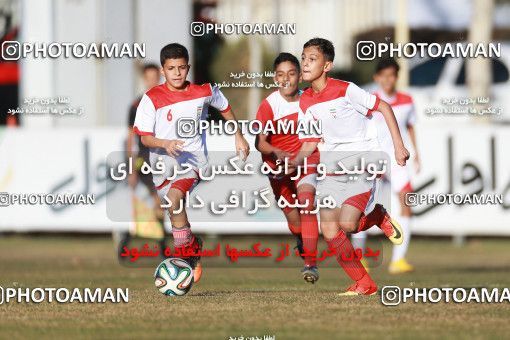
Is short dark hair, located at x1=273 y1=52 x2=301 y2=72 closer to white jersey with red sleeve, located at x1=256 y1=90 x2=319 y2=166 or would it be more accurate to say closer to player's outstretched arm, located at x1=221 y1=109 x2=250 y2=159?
white jersey with red sleeve, located at x1=256 y1=90 x2=319 y2=166

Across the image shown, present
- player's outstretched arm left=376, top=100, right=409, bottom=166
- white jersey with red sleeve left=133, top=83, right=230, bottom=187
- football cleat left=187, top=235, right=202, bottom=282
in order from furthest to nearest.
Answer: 1. football cleat left=187, top=235, right=202, bottom=282
2. white jersey with red sleeve left=133, top=83, right=230, bottom=187
3. player's outstretched arm left=376, top=100, right=409, bottom=166

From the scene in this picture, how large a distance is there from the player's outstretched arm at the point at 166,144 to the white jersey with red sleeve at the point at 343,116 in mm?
1180

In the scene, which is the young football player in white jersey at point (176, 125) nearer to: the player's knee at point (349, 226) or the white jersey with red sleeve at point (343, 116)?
the white jersey with red sleeve at point (343, 116)

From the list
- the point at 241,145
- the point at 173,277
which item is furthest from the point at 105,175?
the point at 173,277

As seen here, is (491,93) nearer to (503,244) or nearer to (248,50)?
(503,244)

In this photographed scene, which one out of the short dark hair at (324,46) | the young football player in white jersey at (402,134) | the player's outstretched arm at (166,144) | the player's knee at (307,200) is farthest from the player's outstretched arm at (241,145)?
the young football player in white jersey at (402,134)

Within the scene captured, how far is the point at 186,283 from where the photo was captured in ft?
39.5

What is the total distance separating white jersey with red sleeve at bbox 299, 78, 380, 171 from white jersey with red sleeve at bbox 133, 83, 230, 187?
0.99m

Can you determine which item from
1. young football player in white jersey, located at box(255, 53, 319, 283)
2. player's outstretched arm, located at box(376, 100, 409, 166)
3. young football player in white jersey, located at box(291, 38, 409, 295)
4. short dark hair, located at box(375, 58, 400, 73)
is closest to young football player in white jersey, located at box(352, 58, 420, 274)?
short dark hair, located at box(375, 58, 400, 73)

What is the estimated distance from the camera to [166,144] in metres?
11.9

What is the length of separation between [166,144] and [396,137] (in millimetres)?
1898

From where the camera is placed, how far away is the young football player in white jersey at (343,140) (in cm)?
1203

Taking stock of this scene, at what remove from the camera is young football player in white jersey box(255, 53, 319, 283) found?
43.7 ft

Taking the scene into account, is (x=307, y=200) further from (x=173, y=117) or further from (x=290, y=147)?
(x=173, y=117)
